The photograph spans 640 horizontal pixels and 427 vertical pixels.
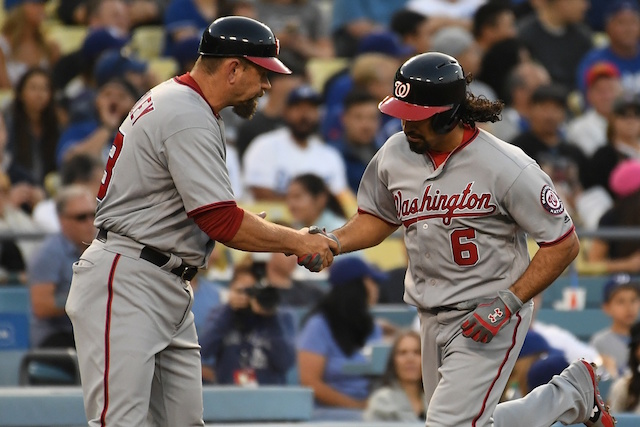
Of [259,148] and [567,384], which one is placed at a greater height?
[567,384]

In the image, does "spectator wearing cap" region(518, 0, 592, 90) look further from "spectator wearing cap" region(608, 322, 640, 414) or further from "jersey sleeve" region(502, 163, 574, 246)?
"jersey sleeve" region(502, 163, 574, 246)

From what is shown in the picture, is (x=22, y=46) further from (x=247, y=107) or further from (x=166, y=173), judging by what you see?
(x=166, y=173)

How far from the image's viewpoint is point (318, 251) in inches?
188

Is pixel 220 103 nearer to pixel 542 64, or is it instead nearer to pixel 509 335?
pixel 509 335

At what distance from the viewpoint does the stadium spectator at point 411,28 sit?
11.0 m

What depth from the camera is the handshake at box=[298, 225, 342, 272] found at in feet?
15.5

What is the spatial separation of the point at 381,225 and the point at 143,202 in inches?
41.7

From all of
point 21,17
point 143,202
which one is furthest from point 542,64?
point 143,202

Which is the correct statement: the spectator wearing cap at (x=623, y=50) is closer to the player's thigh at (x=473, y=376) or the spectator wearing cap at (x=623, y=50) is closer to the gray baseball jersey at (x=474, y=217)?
the gray baseball jersey at (x=474, y=217)

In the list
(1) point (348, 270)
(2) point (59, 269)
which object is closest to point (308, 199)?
(1) point (348, 270)

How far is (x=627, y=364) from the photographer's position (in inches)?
277

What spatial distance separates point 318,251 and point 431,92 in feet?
2.57

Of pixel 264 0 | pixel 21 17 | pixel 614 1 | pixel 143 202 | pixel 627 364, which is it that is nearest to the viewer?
pixel 143 202

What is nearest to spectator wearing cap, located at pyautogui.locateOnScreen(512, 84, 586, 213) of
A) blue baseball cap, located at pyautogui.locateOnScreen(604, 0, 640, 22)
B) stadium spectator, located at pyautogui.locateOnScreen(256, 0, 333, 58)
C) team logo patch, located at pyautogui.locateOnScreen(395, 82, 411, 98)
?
blue baseball cap, located at pyautogui.locateOnScreen(604, 0, 640, 22)
